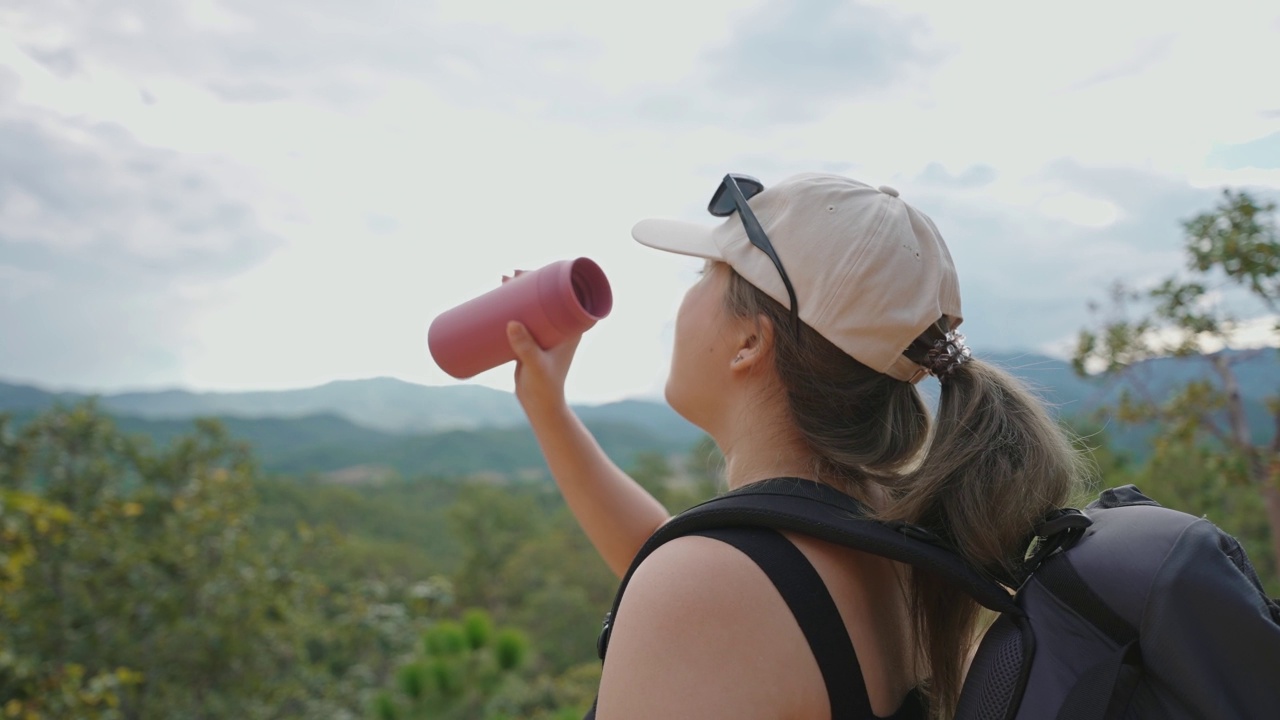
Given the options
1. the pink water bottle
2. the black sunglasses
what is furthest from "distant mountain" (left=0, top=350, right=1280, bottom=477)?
the black sunglasses

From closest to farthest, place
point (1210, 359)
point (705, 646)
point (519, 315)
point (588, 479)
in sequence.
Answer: point (705, 646), point (519, 315), point (588, 479), point (1210, 359)

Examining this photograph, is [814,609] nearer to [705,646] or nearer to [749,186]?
[705,646]

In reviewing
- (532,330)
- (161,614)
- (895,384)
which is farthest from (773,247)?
(161,614)

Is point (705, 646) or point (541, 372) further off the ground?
point (541, 372)

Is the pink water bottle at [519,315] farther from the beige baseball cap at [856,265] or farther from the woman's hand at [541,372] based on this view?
the beige baseball cap at [856,265]

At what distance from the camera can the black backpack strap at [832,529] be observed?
3.22ft

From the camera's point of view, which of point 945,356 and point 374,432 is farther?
point 374,432

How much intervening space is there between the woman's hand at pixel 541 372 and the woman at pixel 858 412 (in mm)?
343

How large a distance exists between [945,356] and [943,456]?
14 cm

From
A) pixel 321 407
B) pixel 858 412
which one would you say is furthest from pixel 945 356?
pixel 321 407

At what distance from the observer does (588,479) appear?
1.71 meters

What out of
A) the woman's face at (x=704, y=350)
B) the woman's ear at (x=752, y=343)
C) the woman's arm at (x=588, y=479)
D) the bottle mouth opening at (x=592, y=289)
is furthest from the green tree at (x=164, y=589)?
the woman's ear at (x=752, y=343)

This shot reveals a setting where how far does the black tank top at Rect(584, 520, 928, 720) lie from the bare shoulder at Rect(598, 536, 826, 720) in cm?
1

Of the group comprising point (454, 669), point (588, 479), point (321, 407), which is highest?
point (588, 479)
